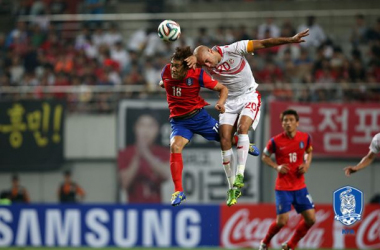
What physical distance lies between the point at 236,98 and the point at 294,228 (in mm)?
6143

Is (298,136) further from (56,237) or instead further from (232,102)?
(56,237)

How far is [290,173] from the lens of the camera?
1402cm

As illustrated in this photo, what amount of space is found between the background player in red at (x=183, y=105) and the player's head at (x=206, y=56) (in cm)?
14

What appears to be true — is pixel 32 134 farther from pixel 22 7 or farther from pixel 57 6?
pixel 22 7

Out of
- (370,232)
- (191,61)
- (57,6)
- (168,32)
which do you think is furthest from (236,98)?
(57,6)

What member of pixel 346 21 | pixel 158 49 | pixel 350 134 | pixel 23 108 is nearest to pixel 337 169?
pixel 350 134

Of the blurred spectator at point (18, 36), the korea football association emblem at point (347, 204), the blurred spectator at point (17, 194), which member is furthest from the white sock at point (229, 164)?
the blurred spectator at point (18, 36)

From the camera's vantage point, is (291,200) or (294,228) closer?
(291,200)

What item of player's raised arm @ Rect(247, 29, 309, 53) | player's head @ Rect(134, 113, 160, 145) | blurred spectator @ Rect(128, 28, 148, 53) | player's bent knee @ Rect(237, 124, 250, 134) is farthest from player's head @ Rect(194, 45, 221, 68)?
blurred spectator @ Rect(128, 28, 148, 53)

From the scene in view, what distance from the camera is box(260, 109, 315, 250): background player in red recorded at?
45.6ft

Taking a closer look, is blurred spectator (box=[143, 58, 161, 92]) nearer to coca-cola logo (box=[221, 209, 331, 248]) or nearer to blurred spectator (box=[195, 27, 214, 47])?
blurred spectator (box=[195, 27, 214, 47])

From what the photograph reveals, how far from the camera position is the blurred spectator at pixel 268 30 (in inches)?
821

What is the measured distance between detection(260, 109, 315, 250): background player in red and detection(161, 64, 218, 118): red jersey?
2.55m

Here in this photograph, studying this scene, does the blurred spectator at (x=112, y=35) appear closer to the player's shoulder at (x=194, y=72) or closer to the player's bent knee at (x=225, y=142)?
the player's bent knee at (x=225, y=142)
